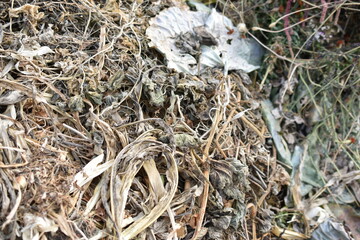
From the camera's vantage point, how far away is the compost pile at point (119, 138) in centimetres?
108

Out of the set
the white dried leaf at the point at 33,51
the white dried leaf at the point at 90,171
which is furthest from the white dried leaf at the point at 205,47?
the white dried leaf at the point at 90,171

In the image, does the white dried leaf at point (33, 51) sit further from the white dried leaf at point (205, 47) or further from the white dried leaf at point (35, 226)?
the white dried leaf at point (35, 226)

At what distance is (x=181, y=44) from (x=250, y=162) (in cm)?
52

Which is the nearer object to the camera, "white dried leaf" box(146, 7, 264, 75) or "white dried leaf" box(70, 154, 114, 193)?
"white dried leaf" box(70, 154, 114, 193)

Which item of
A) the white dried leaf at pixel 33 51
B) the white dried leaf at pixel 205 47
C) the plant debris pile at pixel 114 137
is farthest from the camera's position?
the white dried leaf at pixel 205 47

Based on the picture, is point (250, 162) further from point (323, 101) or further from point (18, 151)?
point (18, 151)

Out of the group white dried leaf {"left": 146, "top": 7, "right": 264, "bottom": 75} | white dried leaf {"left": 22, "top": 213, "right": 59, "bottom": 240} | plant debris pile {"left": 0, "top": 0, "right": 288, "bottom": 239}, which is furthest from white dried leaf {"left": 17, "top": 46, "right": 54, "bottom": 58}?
white dried leaf {"left": 22, "top": 213, "right": 59, "bottom": 240}

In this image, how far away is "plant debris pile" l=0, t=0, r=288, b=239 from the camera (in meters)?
1.07

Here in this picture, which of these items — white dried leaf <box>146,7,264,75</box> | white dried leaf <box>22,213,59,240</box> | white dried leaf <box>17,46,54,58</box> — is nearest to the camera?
white dried leaf <box>22,213,59,240</box>

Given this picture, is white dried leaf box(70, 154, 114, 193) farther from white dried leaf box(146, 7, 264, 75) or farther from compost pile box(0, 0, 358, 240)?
white dried leaf box(146, 7, 264, 75)

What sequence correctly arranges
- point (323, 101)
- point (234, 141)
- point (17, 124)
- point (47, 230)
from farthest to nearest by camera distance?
point (323, 101) < point (234, 141) < point (17, 124) < point (47, 230)

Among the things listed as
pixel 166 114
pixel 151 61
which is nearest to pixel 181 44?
pixel 151 61

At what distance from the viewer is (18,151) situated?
1.06 metres

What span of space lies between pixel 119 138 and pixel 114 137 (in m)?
0.02
